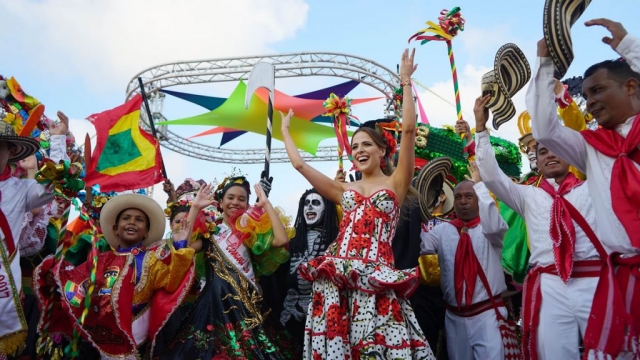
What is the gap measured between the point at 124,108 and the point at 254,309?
9.64ft

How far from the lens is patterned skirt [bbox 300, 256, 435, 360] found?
3502 mm

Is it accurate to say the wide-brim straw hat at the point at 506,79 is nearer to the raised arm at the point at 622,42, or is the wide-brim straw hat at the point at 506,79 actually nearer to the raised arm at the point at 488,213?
the raised arm at the point at 488,213

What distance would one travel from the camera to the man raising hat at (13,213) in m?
3.92

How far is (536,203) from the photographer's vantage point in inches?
156

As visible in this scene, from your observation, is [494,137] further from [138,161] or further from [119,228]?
[119,228]

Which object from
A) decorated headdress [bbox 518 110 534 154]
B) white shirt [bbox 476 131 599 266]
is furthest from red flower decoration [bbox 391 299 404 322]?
decorated headdress [bbox 518 110 534 154]

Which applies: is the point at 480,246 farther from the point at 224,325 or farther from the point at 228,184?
the point at 228,184

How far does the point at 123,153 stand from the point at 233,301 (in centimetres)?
228

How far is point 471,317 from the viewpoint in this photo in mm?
4820

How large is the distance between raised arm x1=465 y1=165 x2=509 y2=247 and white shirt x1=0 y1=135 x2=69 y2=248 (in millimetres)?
2994

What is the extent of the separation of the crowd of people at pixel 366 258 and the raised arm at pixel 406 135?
1 centimetres

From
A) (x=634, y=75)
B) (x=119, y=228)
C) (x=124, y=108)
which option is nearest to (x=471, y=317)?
(x=634, y=75)

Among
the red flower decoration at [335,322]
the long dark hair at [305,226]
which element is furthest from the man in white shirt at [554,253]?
the long dark hair at [305,226]

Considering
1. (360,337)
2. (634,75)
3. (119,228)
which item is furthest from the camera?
(119,228)
